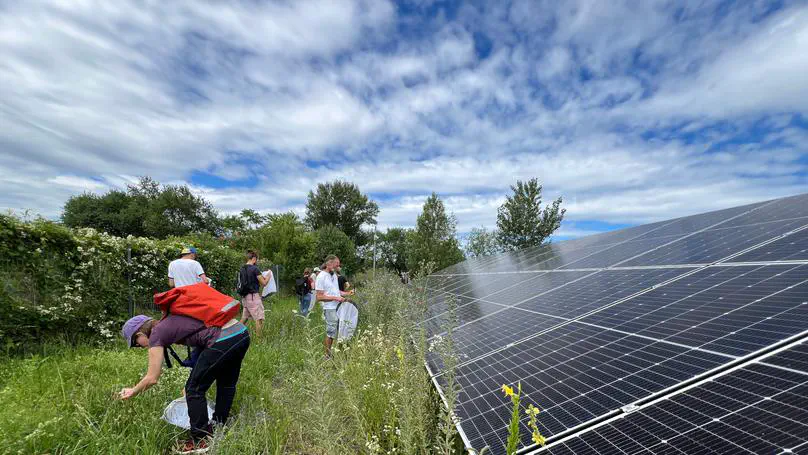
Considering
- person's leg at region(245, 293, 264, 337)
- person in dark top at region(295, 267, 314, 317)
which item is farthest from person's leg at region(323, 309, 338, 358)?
person in dark top at region(295, 267, 314, 317)

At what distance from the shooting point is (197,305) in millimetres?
3529

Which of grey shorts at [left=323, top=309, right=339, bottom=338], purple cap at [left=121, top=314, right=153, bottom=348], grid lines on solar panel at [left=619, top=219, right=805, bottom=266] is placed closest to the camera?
purple cap at [left=121, top=314, right=153, bottom=348]

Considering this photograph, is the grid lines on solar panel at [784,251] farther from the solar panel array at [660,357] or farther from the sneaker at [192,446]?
the sneaker at [192,446]

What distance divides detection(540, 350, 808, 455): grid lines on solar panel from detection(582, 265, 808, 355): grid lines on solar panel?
0.41 metres

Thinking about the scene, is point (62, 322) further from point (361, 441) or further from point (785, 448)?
point (785, 448)

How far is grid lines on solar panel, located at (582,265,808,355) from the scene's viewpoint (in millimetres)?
2445

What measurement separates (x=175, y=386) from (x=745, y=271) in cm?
691

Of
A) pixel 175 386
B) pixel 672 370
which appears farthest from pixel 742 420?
pixel 175 386

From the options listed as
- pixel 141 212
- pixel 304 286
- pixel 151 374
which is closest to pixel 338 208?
pixel 141 212

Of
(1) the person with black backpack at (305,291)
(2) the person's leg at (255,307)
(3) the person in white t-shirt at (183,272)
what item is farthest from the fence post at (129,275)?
(1) the person with black backpack at (305,291)

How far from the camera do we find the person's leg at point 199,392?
3.45 m

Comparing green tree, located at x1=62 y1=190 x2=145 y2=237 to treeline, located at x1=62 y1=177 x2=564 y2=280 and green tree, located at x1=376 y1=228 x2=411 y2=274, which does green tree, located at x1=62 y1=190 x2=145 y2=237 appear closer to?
treeline, located at x1=62 y1=177 x2=564 y2=280

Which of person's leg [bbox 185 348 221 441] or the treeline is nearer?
person's leg [bbox 185 348 221 441]

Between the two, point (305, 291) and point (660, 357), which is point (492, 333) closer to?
point (660, 357)
